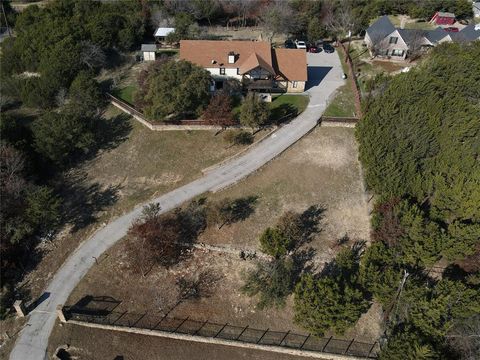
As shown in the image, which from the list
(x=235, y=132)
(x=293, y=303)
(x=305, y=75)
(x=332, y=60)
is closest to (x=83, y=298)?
(x=293, y=303)

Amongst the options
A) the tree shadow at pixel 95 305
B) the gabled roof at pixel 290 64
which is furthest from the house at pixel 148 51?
the tree shadow at pixel 95 305

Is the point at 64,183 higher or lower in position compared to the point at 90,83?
lower

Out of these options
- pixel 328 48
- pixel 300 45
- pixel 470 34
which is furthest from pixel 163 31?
pixel 470 34

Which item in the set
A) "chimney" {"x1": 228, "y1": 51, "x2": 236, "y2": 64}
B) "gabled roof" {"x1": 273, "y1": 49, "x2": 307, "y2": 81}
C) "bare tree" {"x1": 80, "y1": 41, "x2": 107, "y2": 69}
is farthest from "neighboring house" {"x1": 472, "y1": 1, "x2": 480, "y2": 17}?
"bare tree" {"x1": 80, "y1": 41, "x2": 107, "y2": 69}

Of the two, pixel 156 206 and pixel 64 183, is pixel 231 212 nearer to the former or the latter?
pixel 156 206

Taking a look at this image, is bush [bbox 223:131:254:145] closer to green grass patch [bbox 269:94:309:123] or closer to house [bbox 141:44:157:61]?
green grass patch [bbox 269:94:309:123]

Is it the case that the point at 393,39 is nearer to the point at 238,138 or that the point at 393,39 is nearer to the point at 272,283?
the point at 238,138
